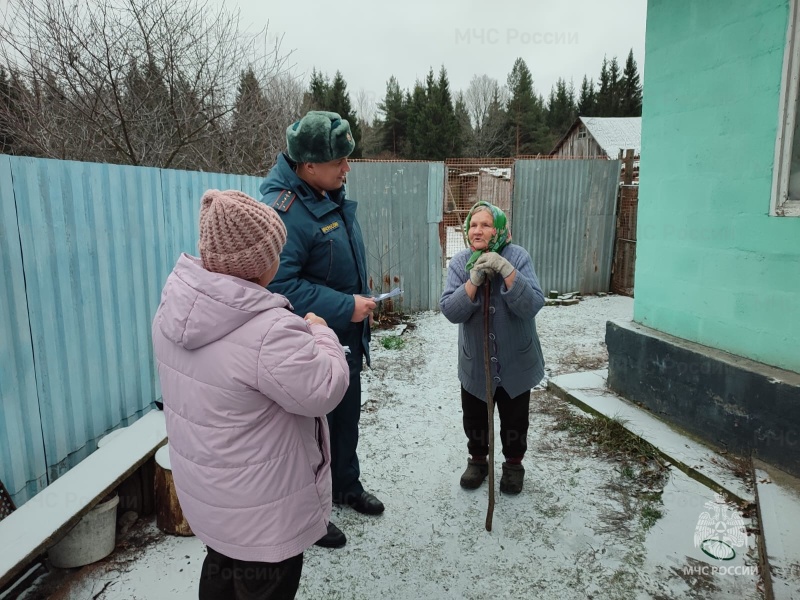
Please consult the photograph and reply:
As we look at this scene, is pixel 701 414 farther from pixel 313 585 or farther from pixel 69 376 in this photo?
pixel 69 376

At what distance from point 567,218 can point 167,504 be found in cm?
744

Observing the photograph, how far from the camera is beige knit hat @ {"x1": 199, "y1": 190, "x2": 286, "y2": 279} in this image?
137cm

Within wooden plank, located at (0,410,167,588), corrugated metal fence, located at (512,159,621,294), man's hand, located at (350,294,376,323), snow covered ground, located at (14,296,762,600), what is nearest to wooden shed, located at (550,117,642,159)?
corrugated metal fence, located at (512,159,621,294)

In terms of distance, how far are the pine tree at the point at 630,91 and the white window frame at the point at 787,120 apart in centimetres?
4743

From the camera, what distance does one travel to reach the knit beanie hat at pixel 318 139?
2242 mm

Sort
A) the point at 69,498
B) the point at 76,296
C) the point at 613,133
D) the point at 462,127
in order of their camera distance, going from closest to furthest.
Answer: the point at 69,498 → the point at 76,296 → the point at 613,133 → the point at 462,127

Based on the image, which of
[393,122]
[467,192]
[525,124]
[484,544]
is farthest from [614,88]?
[484,544]

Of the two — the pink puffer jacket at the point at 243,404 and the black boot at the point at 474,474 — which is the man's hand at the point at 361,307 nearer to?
the pink puffer jacket at the point at 243,404

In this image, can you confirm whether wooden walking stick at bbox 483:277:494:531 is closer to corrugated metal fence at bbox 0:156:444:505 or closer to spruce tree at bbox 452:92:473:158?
corrugated metal fence at bbox 0:156:444:505

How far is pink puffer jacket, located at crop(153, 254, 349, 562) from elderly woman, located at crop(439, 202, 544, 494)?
1.20m

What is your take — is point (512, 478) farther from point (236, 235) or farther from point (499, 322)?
point (236, 235)

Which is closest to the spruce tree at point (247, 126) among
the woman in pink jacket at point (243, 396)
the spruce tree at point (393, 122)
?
the woman in pink jacket at point (243, 396)

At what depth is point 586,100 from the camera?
156 feet

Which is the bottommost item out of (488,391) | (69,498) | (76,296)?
(69,498)
